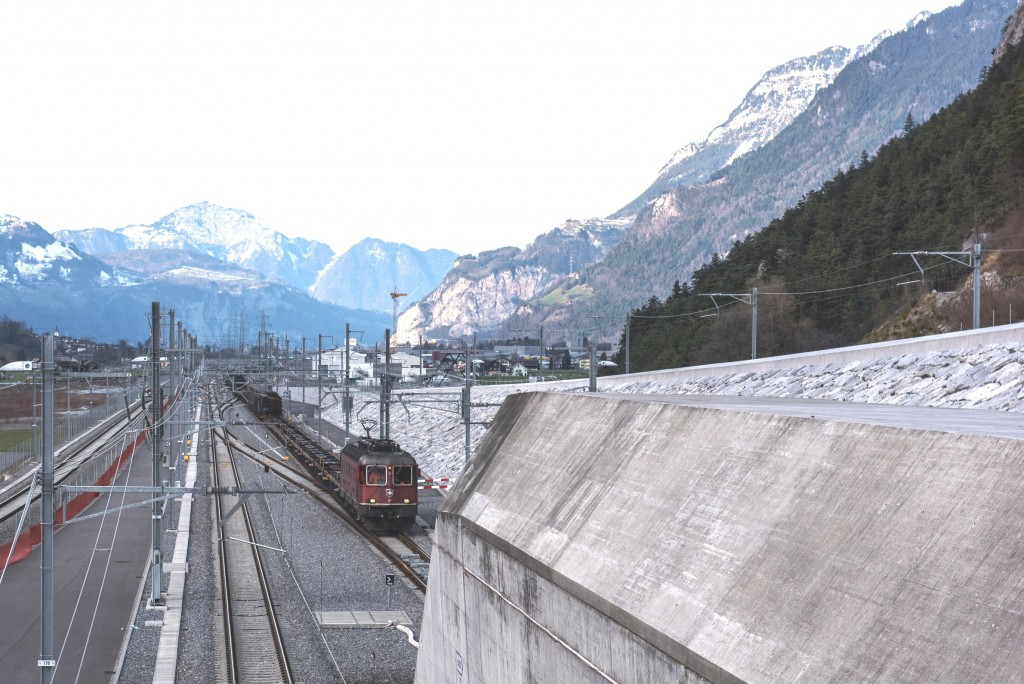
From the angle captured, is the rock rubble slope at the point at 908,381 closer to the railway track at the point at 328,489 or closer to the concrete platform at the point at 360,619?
the railway track at the point at 328,489

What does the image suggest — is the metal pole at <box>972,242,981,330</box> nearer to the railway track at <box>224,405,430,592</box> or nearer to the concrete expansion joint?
the railway track at <box>224,405,430,592</box>

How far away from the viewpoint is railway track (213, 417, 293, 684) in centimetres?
2120

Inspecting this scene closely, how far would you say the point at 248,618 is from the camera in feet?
83.9

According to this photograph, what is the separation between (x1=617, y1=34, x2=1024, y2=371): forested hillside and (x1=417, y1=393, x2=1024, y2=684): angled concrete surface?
39.6 m

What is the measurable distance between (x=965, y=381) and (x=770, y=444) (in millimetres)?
17368

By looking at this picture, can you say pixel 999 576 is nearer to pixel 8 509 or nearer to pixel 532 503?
pixel 532 503

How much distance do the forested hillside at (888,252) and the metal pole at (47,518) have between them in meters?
42.3

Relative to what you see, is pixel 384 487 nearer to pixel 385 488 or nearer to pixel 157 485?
pixel 385 488

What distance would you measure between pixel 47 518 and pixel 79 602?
1068cm

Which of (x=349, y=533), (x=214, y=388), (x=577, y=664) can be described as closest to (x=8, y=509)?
(x=349, y=533)

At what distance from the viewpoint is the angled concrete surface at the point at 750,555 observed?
22.8 ft

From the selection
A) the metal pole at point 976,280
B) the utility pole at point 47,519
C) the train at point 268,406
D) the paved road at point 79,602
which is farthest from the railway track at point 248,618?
the train at point 268,406

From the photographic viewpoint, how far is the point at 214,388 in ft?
479

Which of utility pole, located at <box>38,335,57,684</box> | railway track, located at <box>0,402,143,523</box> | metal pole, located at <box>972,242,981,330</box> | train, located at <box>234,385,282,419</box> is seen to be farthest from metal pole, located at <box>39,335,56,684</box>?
train, located at <box>234,385,282,419</box>
